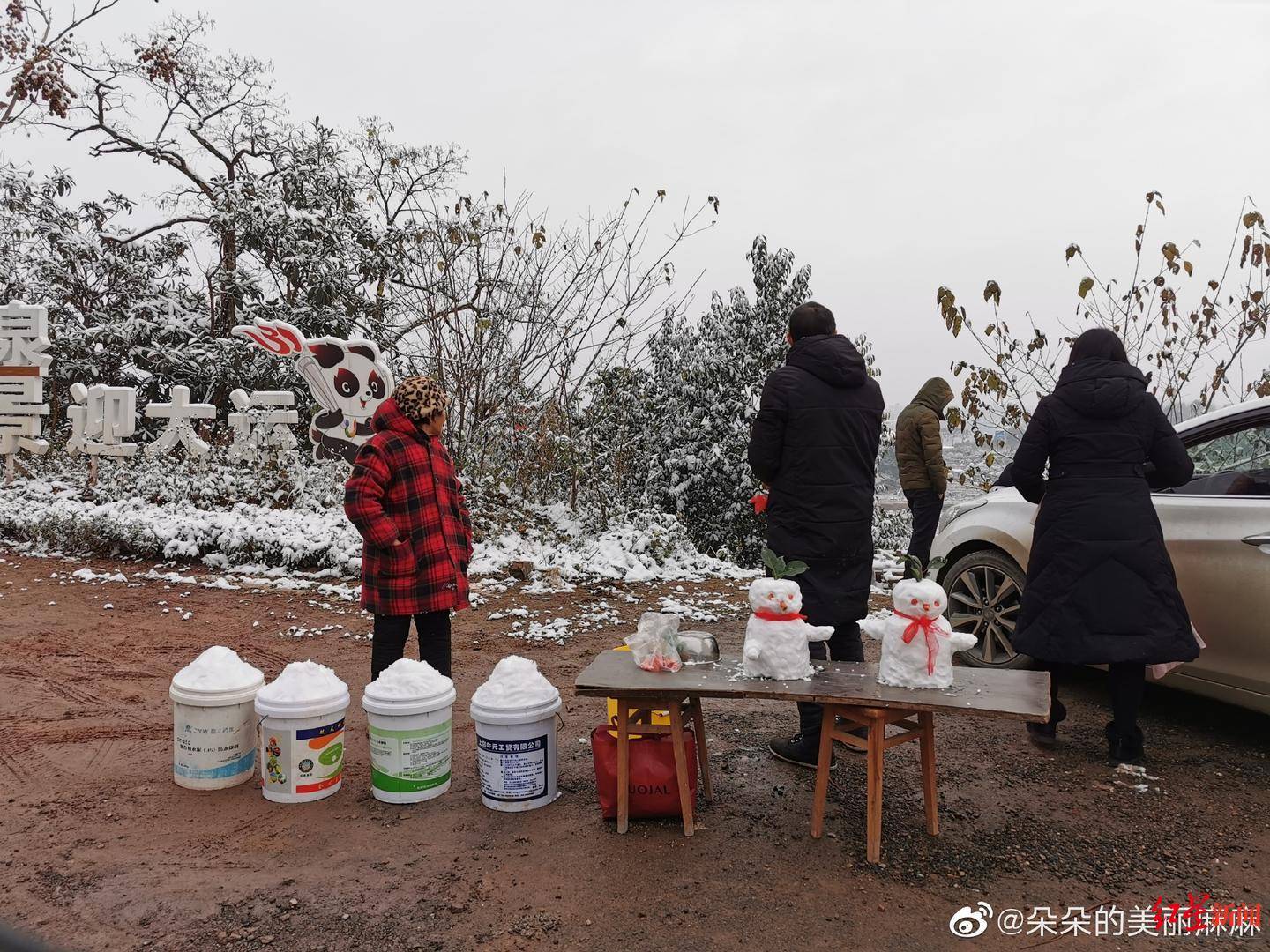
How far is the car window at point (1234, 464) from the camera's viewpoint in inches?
164

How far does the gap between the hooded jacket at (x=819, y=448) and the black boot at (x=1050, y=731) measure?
53.7 inches

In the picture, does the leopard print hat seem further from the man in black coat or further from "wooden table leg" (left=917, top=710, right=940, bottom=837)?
"wooden table leg" (left=917, top=710, right=940, bottom=837)

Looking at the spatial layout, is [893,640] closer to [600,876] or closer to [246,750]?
[600,876]

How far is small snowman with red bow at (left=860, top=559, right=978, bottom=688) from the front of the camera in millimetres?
3195

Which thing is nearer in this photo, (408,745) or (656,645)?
(656,645)

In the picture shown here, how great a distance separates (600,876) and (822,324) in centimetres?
241

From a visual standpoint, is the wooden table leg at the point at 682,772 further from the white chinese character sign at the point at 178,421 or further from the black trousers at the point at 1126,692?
the white chinese character sign at the point at 178,421

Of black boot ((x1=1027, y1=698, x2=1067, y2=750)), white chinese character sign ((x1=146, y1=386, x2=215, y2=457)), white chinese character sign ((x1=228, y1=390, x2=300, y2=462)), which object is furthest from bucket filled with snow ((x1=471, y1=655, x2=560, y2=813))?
white chinese character sign ((x1=146, y1=386, x2=215, y2=457))

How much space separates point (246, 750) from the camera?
3828 mm

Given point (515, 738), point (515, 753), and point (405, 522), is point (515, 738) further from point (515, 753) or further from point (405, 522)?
point (405, 522)

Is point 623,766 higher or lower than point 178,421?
lower

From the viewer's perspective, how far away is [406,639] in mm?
4316

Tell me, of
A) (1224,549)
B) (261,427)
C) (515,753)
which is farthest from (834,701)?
(261,427)

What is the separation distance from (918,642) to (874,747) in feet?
1.31
